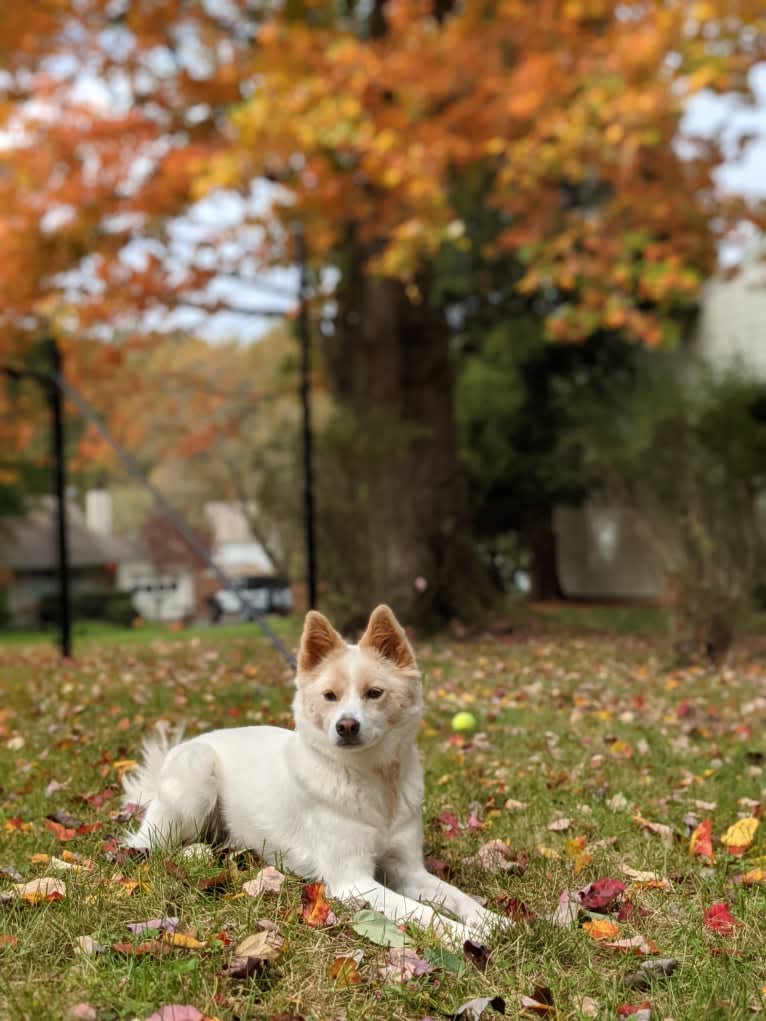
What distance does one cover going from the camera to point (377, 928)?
8.27ft

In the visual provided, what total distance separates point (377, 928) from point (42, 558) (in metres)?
25.6

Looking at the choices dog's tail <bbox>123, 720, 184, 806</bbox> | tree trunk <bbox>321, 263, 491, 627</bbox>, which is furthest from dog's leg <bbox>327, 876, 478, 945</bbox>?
tree trunk <bbox>321, 263, 491, 627</bbox>

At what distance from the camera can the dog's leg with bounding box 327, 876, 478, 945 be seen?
8.24 feet

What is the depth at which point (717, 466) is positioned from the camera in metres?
11.7

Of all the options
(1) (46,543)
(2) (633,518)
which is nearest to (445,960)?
(2) (633,518)

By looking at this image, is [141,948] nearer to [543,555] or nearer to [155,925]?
[155,925]

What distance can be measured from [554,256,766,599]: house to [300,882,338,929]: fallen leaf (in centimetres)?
1540

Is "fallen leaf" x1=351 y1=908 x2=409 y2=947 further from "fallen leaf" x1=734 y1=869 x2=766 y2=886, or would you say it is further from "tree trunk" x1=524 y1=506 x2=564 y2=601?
"tree trunk" x1=524 y1=506 x2=564 y2=601

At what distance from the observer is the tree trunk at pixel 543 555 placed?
20203 millimetres

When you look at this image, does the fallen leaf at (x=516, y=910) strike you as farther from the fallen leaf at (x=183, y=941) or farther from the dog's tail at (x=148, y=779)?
the dog's tail at (x=148, y=779)

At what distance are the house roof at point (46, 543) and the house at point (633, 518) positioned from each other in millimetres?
11616

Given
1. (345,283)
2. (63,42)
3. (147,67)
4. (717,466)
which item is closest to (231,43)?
(147,67)

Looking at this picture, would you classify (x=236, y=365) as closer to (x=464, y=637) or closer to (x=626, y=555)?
(x=626, y=555)

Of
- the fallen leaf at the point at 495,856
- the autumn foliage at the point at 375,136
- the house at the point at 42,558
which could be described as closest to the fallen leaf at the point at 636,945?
the fallen leaf at the point at 495,856
